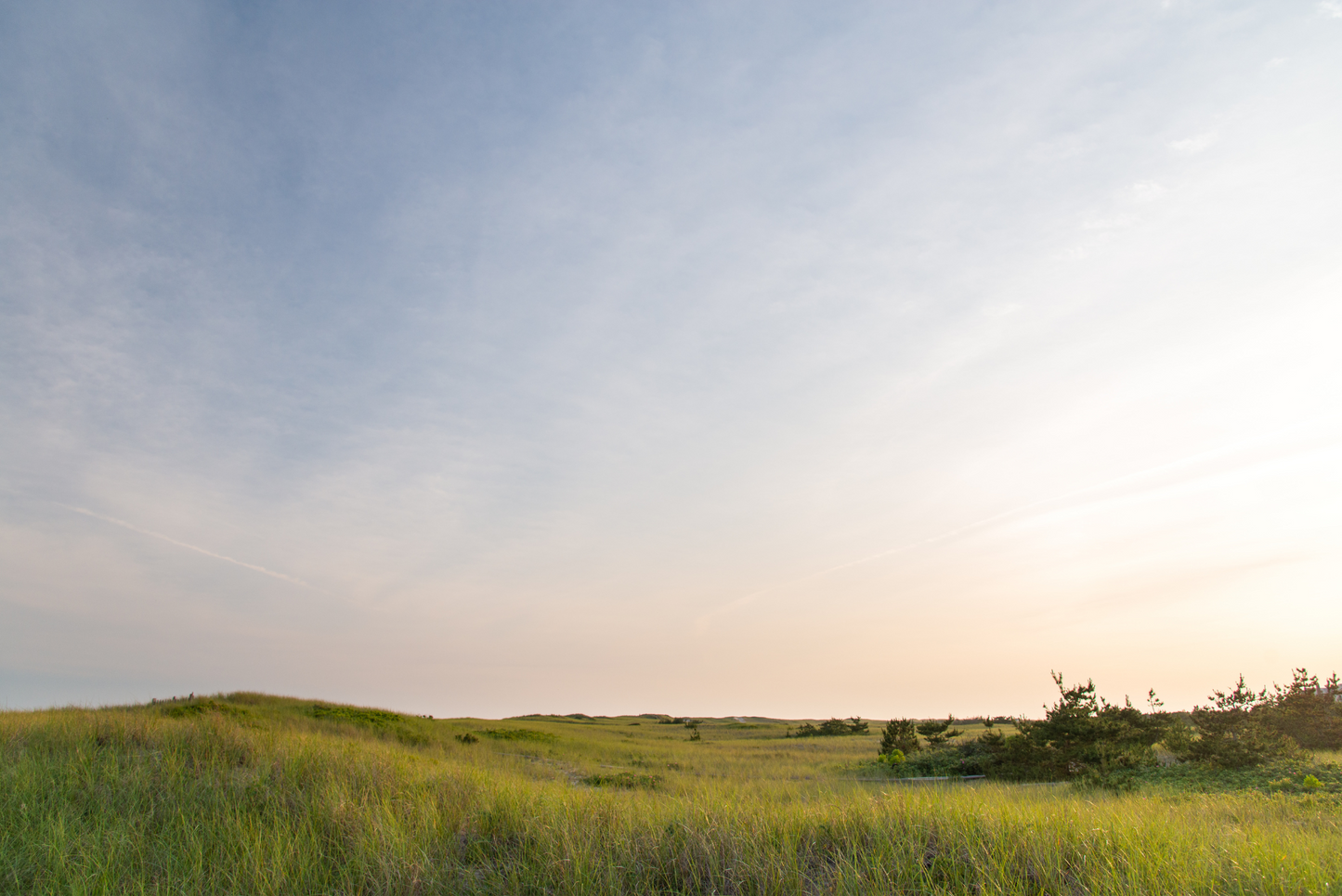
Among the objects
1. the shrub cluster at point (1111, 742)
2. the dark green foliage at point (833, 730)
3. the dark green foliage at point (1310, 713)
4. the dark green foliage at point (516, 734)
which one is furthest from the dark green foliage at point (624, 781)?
the dark green foliage at point (833, 730)

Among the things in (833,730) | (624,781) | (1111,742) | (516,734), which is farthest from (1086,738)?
(833,730)

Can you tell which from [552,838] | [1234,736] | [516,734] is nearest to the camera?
[552,838]

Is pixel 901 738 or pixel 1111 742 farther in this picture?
pixel 901 738

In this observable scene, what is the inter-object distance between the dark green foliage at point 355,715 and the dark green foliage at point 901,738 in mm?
18913

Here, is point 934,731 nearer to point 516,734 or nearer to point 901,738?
point 901,738

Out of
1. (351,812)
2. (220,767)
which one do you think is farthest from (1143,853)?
(220,767)

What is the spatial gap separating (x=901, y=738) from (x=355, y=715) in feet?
69.0

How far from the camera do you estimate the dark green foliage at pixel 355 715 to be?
23.1 meters

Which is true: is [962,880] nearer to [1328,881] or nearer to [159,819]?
[1328,881]

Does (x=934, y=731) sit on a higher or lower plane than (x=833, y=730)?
higher

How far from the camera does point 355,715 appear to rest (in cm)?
2467

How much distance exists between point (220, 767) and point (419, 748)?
37.7 feet

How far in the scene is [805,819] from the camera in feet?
20.6

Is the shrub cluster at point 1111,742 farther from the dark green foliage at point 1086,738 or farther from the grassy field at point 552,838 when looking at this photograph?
the grassy field at point 552,838
